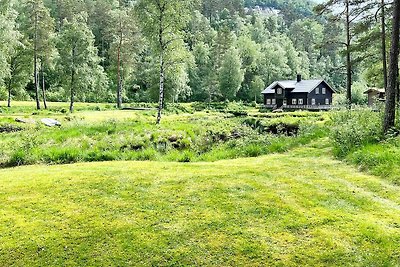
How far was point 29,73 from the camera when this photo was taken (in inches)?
1628

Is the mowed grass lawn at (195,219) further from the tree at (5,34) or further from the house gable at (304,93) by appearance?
the house gable at (304,93)

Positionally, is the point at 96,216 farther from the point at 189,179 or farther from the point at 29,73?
the point at 29,73

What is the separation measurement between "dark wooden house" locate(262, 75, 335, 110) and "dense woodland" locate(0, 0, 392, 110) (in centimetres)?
426

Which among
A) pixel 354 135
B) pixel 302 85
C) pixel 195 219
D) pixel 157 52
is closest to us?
pixel 195 219

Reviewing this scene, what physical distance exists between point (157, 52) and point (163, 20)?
7.40ft

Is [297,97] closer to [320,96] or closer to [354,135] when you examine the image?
[320,96]

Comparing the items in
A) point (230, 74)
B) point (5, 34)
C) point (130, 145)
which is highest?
point (230, 74)

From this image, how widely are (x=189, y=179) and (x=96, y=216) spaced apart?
2.25m

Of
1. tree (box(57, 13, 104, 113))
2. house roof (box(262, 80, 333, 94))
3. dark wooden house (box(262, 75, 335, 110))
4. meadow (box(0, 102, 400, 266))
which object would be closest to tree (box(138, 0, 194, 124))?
meadow (box(0, 102, 400, 266))

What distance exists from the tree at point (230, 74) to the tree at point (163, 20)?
45.0 m

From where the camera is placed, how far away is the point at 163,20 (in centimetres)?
2256

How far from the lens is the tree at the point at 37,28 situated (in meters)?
36.8

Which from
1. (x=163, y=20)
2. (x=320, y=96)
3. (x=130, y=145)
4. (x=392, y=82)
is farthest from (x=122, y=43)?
(x=392, y=82)

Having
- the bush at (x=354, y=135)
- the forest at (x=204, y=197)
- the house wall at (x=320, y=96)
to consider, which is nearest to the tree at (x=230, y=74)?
the house wall at (x=320, y=96)
